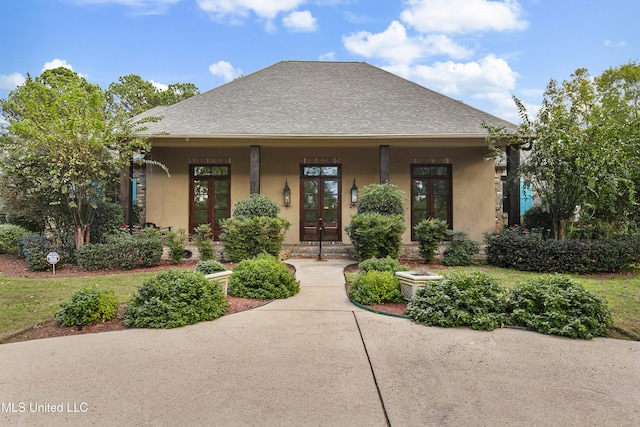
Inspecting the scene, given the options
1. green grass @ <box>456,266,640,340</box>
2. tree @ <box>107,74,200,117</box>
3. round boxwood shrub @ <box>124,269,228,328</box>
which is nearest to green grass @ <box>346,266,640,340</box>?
green grass @ <box>456,266,640,340</box>

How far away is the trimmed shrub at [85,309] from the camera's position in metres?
3.80

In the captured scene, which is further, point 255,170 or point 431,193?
point 431,193

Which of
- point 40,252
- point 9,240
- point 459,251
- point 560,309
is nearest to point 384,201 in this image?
point 459,251

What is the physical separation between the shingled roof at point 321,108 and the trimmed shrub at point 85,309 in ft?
18.4

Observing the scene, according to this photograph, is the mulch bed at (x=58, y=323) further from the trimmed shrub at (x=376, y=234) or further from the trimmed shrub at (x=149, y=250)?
the trimmed shrub at (x=376, y=234)

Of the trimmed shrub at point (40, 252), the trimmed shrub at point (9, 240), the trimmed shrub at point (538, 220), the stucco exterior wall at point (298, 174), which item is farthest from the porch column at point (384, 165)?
the trimmed shrub at point (9, 240)

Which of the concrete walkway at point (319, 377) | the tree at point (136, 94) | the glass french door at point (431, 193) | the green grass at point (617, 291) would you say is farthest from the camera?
the tree at point (136, 94)

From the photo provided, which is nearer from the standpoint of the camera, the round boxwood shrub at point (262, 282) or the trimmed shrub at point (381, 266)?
the round boxwood shrub at point (262, 282)

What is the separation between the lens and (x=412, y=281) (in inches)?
174

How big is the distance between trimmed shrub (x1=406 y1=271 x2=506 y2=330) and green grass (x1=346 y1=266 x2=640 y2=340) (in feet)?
3.43

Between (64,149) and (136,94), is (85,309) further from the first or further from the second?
(136,94)

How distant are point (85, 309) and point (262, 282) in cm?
209

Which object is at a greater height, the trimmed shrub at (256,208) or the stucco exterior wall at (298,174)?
the stucco exterior wall at (298,174)

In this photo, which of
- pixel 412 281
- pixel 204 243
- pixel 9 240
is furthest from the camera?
pixel 9 240
